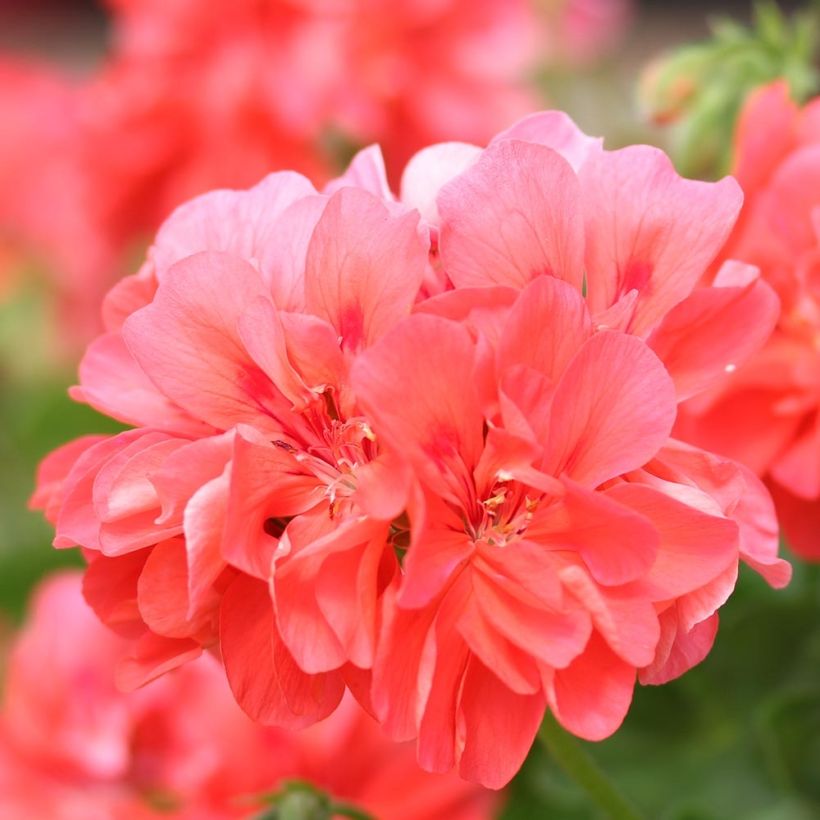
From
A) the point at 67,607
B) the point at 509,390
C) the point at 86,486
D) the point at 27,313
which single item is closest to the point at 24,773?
the point at 67,607

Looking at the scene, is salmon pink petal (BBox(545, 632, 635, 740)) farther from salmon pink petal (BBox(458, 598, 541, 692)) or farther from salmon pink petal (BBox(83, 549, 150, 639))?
salmon pink petal (BBox(83, 549, 150, 639))

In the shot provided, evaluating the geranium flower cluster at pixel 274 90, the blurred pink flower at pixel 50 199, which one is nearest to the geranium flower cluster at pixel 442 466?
the geranium flower cluster at pixel 274 90

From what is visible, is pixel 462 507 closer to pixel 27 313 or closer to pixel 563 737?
pixel 563 737

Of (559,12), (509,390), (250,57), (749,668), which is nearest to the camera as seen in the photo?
(509,390)

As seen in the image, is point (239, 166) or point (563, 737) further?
point (239, 166)

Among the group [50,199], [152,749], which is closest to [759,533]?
[152,749]
